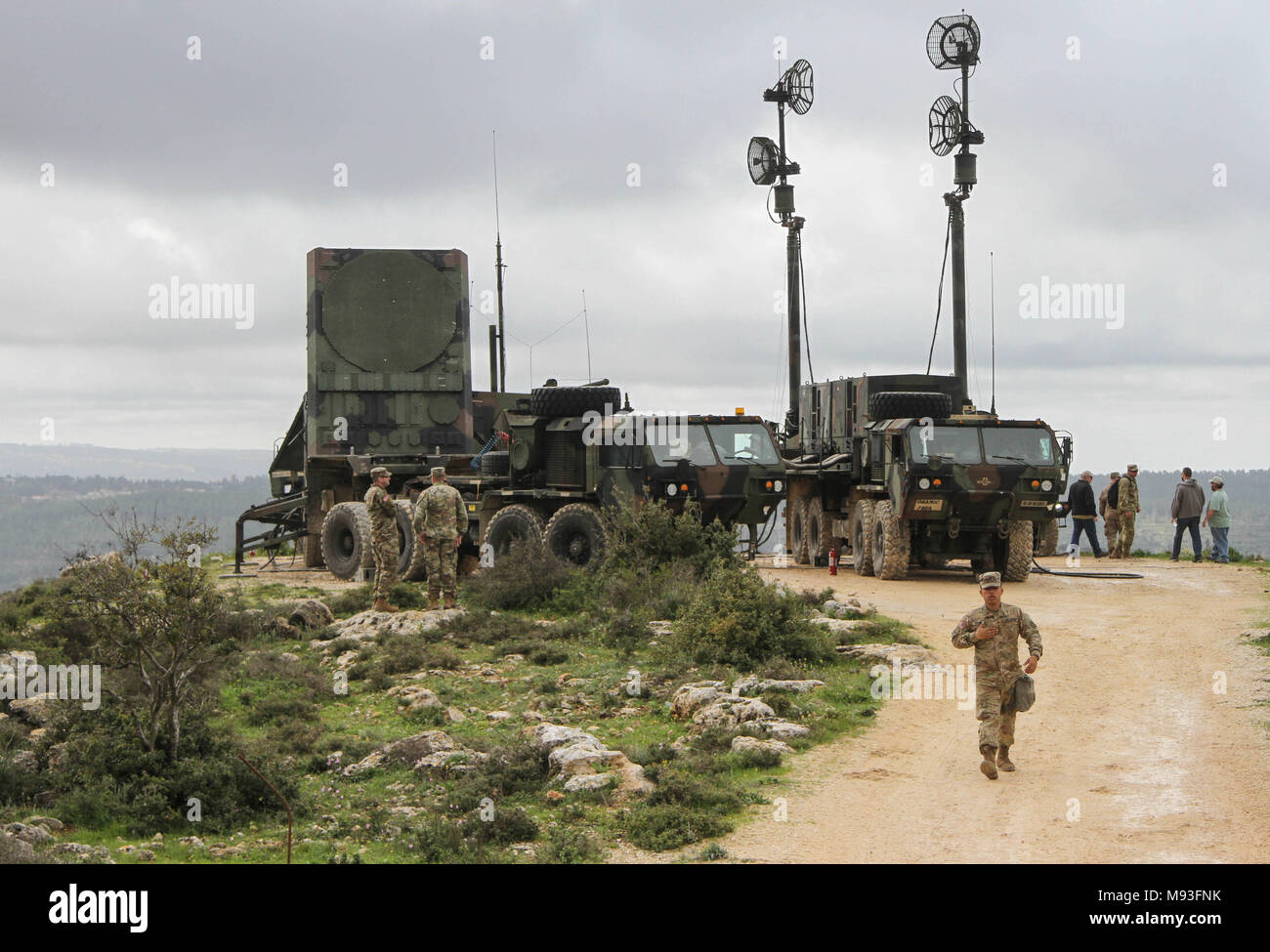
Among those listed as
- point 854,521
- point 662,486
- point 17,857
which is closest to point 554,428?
point 662,486

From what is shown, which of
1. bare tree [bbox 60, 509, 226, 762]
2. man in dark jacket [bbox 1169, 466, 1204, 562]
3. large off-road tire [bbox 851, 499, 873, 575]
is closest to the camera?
bare tree [bbox 60, 509, 226, 762]

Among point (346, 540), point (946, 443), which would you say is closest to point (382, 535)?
point (346, 540)

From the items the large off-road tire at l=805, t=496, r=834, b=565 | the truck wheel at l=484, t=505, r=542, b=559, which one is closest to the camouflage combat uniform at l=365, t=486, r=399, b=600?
the truck wheel at l=484, t=505, r=542, b=559

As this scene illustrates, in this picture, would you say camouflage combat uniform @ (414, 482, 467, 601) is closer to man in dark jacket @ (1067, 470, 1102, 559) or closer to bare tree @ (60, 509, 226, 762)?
bare tree @ (60, 509, 226, 762)

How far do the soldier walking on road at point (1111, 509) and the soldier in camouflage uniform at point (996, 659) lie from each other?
56.7ft

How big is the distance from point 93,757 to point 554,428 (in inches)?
407

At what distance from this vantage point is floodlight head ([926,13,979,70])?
100.0 ft

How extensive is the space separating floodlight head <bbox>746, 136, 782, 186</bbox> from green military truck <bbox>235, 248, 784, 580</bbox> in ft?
38.1

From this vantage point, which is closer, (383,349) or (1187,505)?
(383,349)

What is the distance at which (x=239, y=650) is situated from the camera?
1502cm

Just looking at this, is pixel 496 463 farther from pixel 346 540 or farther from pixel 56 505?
→ pixel 56 505

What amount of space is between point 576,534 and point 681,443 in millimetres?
1908

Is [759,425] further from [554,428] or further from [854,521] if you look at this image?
[854,521]

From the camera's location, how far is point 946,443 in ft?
66.0
